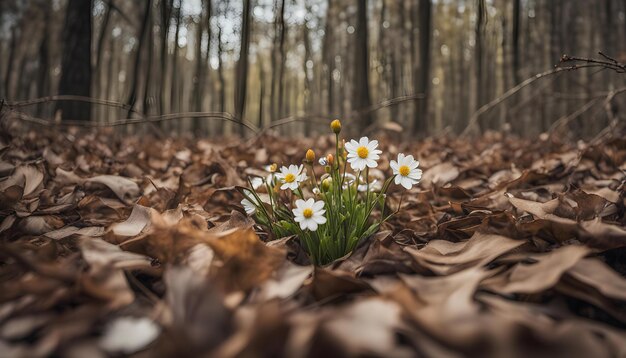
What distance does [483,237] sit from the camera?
850 mm

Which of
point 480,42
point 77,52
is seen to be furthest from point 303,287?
point 480,42

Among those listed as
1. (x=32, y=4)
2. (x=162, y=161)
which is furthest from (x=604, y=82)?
(x=32, y=4)

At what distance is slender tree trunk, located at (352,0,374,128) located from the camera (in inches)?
209

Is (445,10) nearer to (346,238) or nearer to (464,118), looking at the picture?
(464,118)

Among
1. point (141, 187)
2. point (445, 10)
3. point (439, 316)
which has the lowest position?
point (439, 316)

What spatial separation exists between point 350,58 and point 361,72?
28.6ft

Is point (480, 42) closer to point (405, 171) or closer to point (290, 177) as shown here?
point (405, 171)

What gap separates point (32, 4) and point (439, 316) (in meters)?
18.3

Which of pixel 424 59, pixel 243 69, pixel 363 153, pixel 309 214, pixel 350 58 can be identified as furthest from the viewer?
pixel 350 58

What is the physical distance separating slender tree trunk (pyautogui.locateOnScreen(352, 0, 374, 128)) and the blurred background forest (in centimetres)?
2

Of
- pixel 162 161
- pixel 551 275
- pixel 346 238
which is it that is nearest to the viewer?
pixel 551 275

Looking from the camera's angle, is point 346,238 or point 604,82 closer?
point 346,238

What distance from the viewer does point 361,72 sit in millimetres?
5344

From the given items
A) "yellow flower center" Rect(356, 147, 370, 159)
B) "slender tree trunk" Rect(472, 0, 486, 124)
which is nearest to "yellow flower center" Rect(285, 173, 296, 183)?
"yellow flower center" Rect(356, 147, 370, 159)
